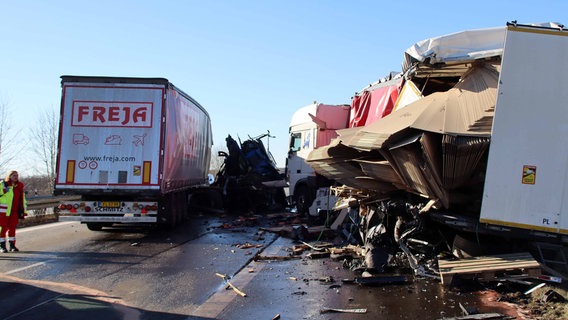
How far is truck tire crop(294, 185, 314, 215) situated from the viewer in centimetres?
1584

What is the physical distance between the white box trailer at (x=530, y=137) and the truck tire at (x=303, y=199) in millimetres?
10401

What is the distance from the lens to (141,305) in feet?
19.0

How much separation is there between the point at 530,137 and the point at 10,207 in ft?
30.4

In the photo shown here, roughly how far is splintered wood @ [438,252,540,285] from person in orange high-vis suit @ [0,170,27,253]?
8.03 metres

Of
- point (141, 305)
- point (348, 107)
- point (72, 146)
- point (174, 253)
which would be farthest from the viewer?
point (348, 107)

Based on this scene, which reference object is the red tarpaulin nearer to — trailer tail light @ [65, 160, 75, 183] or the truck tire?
the truck tire

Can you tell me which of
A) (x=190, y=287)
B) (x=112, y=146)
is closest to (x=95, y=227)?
(x=112, y=146)

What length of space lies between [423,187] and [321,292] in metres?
2.00

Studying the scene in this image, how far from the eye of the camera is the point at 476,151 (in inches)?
229

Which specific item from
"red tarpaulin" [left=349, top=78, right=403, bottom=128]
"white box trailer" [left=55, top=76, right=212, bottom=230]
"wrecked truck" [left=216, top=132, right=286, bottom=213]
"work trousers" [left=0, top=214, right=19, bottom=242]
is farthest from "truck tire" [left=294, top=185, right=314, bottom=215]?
"work trousers" [left=0, top=214, right=19, bottom=242]

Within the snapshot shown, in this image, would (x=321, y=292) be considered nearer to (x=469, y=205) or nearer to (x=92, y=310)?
(x=469, y=205)

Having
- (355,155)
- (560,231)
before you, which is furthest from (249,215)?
(560,231)

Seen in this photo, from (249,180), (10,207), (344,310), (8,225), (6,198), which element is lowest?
(344,310)

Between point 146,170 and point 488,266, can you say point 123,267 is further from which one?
point 488,266
